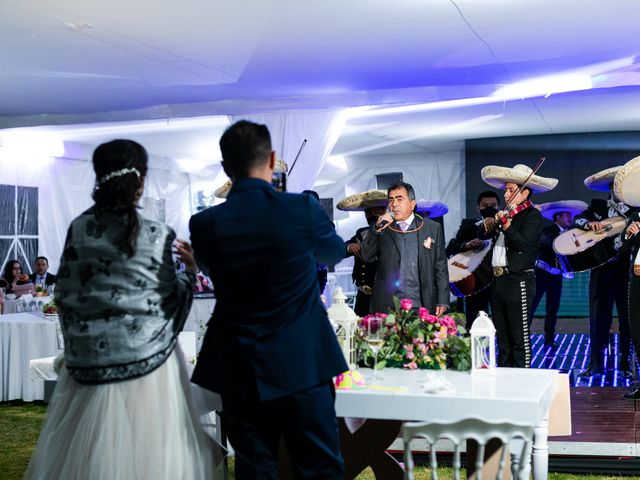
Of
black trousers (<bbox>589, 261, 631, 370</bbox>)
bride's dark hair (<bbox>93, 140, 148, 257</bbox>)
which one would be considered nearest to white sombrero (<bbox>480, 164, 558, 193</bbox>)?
black trousers (<bbox>589, 261, 631, 370</bbox>)

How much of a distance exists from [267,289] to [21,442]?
3.87 metres

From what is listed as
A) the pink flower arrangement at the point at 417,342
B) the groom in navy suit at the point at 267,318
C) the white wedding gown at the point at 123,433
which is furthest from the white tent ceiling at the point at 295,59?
the white wedding gown at the point at 123,433

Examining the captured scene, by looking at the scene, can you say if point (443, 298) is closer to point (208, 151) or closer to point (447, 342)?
point (447, 342)

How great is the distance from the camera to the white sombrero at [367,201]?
7.16 meters

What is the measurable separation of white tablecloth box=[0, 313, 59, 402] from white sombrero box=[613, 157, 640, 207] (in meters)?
4.35

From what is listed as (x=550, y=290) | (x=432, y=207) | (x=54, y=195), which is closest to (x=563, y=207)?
(x=550, y=290)

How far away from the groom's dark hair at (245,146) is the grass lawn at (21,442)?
2511mm

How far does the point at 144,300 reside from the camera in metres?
2.69

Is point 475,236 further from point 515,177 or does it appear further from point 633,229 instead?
point 633,229

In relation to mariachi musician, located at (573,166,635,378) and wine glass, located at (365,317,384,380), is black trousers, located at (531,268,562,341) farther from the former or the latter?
wine glass, located at (365,317,384,380)

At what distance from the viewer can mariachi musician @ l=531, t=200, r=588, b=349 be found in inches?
344

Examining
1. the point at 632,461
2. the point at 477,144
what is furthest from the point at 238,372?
the point at 477,144

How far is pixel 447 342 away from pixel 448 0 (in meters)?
2.60

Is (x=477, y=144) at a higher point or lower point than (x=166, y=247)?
higher
